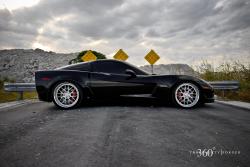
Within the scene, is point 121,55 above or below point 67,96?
above

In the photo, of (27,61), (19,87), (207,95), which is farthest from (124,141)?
(27,61)

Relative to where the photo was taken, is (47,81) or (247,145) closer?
(247,145)

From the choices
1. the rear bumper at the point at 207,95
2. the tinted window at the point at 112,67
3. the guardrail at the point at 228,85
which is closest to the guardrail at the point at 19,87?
the tinted window at the point at 112,67

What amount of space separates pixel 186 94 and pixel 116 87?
5.42 feet

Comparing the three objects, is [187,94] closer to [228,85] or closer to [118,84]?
[118,84]

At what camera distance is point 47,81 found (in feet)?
16.2

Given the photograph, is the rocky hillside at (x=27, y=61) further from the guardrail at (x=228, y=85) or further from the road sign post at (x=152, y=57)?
the guardrail at (x=228, y=85)

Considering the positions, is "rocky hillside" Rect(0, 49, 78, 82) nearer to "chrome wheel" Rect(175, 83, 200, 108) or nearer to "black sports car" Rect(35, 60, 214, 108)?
"black sports car" Rect(35, 60, 214, 108)

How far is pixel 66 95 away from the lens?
499 centimetres

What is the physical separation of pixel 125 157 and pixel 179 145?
68 cm

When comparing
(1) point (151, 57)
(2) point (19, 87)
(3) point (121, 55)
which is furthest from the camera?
(1) point (151, 57)

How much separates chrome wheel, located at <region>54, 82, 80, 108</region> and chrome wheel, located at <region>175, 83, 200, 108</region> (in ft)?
7.79

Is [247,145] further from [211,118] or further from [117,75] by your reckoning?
[117,75]

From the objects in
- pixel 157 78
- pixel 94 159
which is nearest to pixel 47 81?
pixel 157 78
